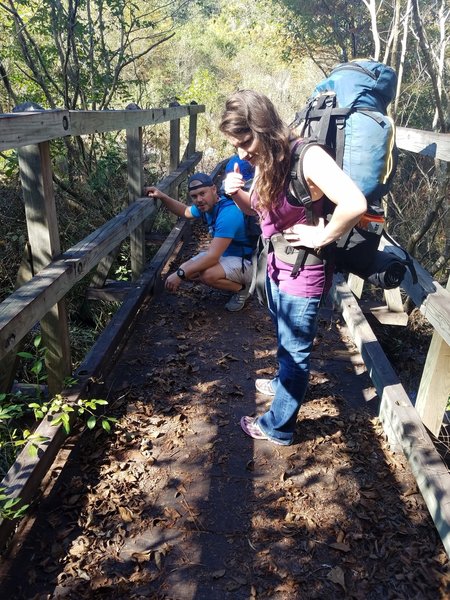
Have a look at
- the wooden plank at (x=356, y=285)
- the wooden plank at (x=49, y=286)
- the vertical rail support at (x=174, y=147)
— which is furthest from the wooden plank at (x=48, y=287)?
the vertical rail support at (x=174, y=147)

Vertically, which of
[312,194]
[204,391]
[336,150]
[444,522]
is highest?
[336,150]

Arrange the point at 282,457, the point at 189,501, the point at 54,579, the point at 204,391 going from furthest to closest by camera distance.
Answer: the point at 204,391, the point at 282,457, the point at 189,501, the point at 54,579

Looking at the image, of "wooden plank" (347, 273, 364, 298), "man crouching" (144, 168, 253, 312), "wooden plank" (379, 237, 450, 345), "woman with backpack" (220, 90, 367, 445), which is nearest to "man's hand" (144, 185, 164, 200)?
"man crouching" (144, 168, 253, 312)

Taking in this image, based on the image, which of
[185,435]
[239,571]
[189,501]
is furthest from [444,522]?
[185,435]

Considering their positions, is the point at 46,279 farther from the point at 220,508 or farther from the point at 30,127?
the point at 220,508

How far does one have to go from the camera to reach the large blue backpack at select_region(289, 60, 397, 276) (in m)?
2.30

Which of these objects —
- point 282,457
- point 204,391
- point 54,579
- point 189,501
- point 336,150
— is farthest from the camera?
point 204,391

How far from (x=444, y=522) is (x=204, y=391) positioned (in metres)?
1.75

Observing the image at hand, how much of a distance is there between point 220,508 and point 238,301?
2.48m

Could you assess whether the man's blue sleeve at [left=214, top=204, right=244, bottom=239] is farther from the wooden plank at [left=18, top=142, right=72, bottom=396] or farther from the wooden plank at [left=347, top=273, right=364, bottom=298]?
the wooden plank at [left=18, top=142, right=72, bottom=396]

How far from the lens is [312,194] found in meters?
2.28

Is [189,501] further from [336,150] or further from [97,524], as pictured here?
[336,150]

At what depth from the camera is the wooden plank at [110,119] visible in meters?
2.84

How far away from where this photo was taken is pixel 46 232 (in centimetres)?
257
